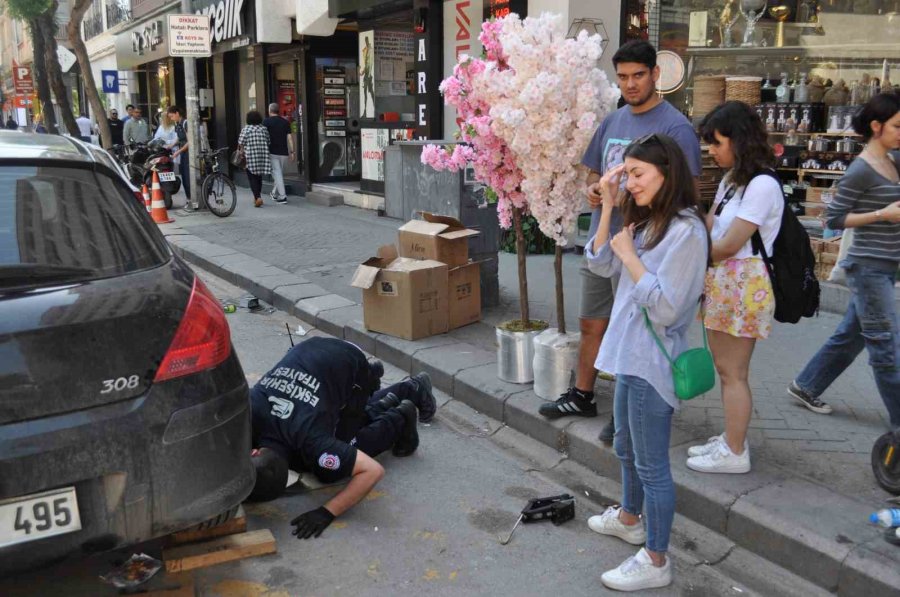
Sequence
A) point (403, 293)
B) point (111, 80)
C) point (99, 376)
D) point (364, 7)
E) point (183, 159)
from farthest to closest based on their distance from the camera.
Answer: point (111, 80)
point (183, 159)
point (364, 7)
point (403, 293)
point (99, 376)

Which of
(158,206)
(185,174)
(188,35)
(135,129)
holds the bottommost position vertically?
(158,206)

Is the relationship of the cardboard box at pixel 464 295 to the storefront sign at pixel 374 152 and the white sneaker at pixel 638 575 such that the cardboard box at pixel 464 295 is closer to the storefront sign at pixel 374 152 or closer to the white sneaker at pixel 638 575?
the white sneaker at pixel 638 575

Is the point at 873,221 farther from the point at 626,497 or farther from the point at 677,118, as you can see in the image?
the point at 626,497

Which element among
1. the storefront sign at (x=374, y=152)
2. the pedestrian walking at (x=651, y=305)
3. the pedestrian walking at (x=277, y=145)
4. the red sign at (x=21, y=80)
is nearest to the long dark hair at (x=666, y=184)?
the pedestrian walking at (x=651, y=305)

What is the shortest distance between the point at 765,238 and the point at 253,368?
12.5ft

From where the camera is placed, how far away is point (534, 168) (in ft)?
14.4

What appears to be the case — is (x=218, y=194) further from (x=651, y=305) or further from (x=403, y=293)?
(x=651, y=305)

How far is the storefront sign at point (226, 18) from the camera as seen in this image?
15852 mm

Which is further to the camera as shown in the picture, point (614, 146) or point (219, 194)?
point (219, 194)

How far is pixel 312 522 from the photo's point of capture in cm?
Answer: 351

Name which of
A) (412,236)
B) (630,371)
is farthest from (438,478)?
(412,236)

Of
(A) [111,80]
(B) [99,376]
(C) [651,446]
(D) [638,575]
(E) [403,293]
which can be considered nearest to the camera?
(B) [99,376]

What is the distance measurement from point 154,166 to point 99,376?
12.3 metres

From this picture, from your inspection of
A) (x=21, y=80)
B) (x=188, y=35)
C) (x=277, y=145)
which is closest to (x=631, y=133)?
(x=188, y=35)
